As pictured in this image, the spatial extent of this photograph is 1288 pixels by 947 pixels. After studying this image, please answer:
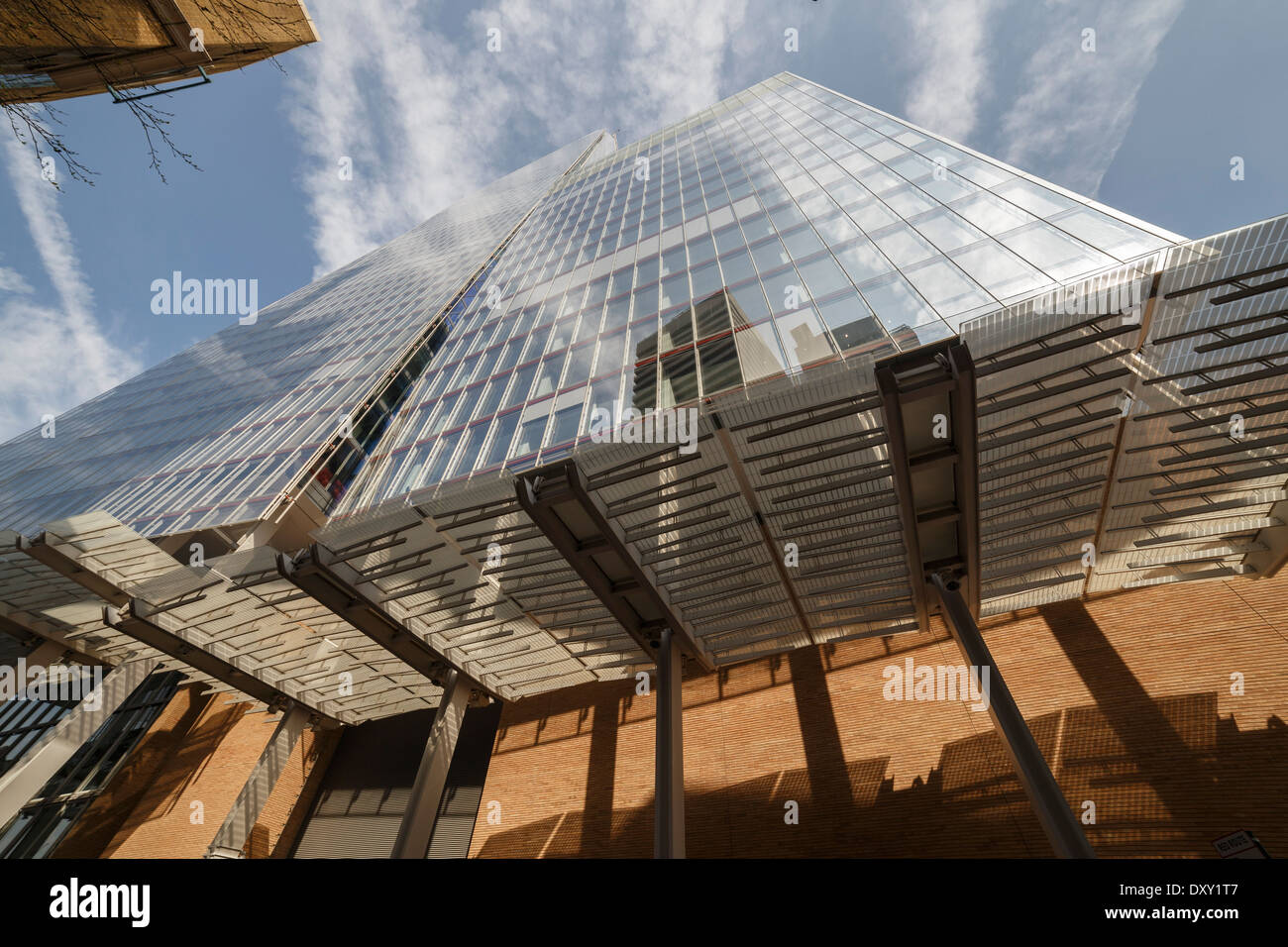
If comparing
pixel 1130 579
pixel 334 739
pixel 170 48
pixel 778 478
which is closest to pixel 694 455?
pixel 778 478

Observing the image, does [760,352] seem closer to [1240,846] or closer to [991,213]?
[991,213]

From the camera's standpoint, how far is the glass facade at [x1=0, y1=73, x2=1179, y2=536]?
1258cm

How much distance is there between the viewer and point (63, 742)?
16000mm

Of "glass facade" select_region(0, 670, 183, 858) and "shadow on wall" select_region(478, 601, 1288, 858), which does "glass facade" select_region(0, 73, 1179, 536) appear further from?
"shadow on wall" select_region(478, 601, 1288, 858)

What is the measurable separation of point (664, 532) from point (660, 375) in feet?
13.1

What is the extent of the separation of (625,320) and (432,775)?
13.6m

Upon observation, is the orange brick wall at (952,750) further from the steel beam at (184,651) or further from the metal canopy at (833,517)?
the steel beam at (184,651)

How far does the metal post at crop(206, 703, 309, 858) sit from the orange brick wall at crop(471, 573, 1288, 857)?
6.39m

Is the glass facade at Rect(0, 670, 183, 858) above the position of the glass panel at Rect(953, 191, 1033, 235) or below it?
below

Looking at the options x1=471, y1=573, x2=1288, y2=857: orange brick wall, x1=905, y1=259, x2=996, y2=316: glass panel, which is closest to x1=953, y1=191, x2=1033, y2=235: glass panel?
x1=905, y1=259, x2=996, y2=316: glass panel
